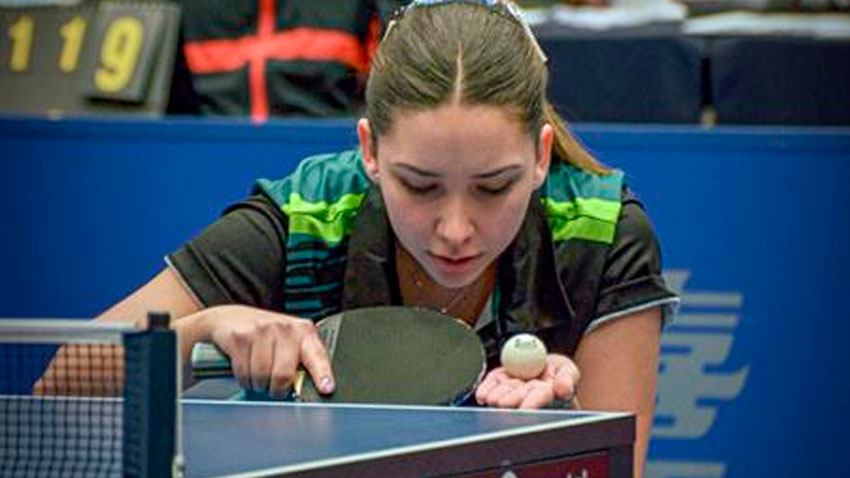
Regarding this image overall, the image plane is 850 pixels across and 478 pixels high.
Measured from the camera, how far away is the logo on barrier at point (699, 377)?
15.2ft

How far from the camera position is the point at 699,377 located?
4.65 metres

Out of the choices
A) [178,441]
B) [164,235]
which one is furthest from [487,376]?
[164,235]

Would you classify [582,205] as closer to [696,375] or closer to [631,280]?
[631,280]

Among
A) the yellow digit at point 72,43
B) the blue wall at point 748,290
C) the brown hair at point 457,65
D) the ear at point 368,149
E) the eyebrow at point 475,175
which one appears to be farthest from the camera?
the yellow digit at point 72,43

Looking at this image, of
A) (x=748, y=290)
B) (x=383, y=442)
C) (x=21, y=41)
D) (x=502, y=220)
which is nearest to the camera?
(x=383, y=442)

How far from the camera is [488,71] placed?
2.80 metres

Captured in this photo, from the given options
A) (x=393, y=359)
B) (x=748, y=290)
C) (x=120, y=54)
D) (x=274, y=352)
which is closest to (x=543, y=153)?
(x=393, y=359)

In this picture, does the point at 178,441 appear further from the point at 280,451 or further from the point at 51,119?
A: the point at 51,119

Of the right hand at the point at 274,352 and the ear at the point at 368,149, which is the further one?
the ear at the point at 368,149

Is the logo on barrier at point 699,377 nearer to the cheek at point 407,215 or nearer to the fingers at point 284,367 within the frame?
the cheek at point 407,215

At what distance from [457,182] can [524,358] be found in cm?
26

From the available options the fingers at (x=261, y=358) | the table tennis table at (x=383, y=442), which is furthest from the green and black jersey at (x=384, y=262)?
the table tennis table at (x=383, y=442)

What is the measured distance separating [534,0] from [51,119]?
6.54 feet

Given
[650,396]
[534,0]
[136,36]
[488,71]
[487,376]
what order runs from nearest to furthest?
[487,376] → [488,71] → [650,396] → [136,36] → [534,0]
